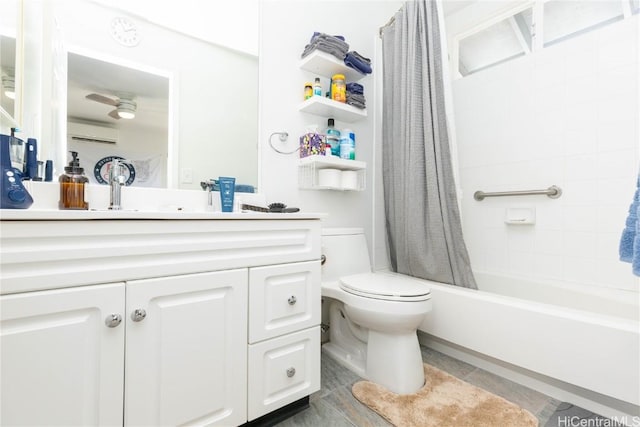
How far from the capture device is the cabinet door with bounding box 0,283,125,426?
0.65 metres

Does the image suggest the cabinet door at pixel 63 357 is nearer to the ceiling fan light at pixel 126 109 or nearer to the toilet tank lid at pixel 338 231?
the ceiling fan light at pixel 126 109

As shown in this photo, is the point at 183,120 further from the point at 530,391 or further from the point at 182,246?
the point at 530,391

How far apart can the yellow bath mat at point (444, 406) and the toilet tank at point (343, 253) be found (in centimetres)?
55

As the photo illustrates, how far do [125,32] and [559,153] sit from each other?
224 centimetres

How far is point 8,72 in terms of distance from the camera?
0.95 m

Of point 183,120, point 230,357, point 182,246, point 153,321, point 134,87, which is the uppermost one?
point 134,87

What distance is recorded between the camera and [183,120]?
4.56 ft

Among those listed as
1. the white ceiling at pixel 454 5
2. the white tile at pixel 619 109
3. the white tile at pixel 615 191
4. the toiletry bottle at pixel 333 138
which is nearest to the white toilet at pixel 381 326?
the toiletry bottle at pixel 333 138

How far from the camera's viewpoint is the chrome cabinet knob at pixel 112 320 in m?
0.75

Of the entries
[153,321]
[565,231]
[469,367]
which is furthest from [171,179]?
[565,231]

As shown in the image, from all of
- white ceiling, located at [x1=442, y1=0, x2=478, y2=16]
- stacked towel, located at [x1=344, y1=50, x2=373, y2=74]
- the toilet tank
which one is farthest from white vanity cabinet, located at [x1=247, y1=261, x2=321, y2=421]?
white ceiling, located at [x1=442, y1=0, x2=478, y2=16]

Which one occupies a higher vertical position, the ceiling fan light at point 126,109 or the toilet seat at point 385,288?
the ceiling fan light at point 126,109

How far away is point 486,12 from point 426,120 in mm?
1090

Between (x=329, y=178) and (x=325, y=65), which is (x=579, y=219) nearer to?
(x=329, y=178)
